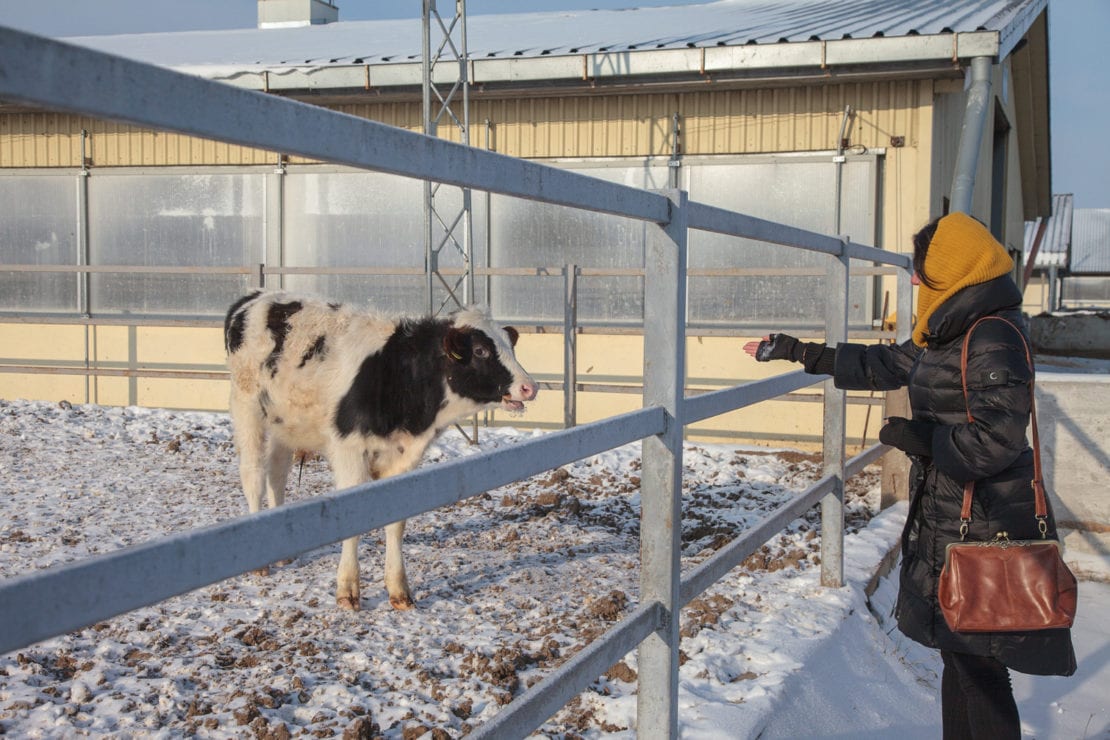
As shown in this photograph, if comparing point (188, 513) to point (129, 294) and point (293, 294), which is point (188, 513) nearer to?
point (293, 294)

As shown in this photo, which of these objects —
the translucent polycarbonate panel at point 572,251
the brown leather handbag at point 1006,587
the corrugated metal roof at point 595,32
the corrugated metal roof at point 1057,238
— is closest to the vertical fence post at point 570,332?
the translucent polycarbonate panel at point 572,251

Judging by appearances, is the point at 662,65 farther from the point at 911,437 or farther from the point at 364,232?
the point at 911,437

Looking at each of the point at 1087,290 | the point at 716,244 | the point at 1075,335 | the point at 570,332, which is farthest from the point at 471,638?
the point at 1087,290

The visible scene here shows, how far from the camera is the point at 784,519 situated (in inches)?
169

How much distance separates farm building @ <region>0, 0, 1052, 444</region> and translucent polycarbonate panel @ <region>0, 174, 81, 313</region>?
0.09 ft

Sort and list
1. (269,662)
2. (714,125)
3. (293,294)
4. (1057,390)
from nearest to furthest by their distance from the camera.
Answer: (269,662) < (293,294) < (1057,390) < (714,125)

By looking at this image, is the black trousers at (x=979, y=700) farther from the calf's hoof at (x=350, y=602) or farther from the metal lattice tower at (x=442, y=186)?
the metal lattice tower at (x=442, y=186)

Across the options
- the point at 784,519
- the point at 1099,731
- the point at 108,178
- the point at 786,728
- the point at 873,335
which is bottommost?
the point at 1099,731

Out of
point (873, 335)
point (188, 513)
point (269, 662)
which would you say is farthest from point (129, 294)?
point (269, 662)

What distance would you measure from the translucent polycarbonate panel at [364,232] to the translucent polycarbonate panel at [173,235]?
1.72 ft

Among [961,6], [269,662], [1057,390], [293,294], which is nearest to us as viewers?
[269,662]

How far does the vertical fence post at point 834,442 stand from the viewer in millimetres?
5078

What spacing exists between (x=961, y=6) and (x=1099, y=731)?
1035cm

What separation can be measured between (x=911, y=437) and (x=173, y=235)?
11.4 m
